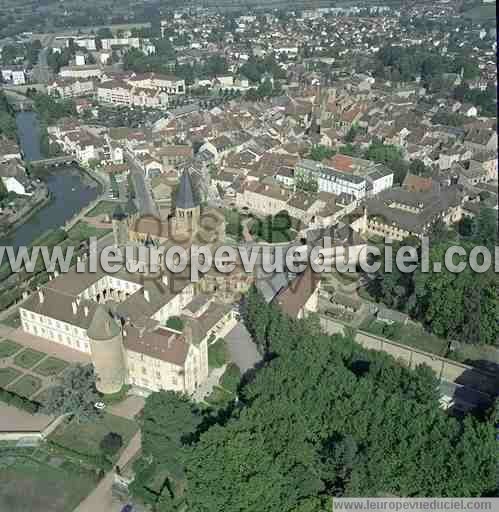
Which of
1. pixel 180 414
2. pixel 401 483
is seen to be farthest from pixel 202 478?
pixel 401 483

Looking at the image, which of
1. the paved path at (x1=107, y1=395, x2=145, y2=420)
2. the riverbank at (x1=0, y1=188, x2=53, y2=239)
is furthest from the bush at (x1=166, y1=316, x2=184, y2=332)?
the riverbank at (x1=0, y1=188, x2=53, y2=239)

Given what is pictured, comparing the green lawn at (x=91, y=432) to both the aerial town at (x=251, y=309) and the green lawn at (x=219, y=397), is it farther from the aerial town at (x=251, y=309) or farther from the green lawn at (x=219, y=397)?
the green lawn at (x=219, y=397)

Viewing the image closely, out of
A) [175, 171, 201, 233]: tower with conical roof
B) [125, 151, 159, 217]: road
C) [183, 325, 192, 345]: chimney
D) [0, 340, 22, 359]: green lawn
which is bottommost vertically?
[0, 340, 22, 359]: green lawn

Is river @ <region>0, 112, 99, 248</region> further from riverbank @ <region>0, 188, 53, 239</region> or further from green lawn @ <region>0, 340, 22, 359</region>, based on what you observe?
green lawn @ <region>0, 340, 22, 359</region>

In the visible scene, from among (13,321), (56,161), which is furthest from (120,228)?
(56,161)

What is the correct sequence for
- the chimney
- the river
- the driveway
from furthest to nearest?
Answer: the river → the driveway → the chimney

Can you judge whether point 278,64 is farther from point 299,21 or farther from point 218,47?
point 299,21

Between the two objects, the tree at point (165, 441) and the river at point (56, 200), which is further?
the river at point (56, 200)

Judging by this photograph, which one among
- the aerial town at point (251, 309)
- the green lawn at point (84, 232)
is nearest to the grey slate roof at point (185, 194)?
the aerial town at point (251, 309)
